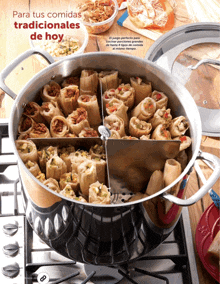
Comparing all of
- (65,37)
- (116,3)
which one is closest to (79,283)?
(65,37)

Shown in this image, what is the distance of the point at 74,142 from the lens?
1044mm

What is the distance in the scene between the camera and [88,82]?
1.14 m

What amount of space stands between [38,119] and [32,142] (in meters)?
0.13

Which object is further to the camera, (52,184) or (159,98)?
(159,98)

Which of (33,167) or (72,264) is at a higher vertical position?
(33,167)

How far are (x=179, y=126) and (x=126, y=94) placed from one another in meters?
0.21

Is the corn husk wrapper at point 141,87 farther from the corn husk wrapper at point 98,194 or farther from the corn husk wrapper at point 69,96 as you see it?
the corn husk wrapper at point 98,194

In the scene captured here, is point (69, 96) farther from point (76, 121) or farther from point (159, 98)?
point (159, 98)

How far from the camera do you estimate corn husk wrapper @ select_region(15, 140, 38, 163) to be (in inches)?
38.4

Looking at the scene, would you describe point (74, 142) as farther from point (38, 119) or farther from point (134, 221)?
point (134, 221)

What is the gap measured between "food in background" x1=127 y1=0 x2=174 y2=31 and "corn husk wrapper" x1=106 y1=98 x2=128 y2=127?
0.63m

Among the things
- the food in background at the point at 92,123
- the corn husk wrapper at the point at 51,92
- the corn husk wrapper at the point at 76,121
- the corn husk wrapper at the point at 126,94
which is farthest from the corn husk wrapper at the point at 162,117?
the corn husk wrapper at the point at 51,92

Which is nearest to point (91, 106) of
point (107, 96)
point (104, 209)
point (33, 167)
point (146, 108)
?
point (107, 96)

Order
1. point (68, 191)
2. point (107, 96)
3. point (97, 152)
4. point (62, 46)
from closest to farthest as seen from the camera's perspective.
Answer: point (68, 191)
point (97, 152)
point (107, 96)
point (62, 46)
